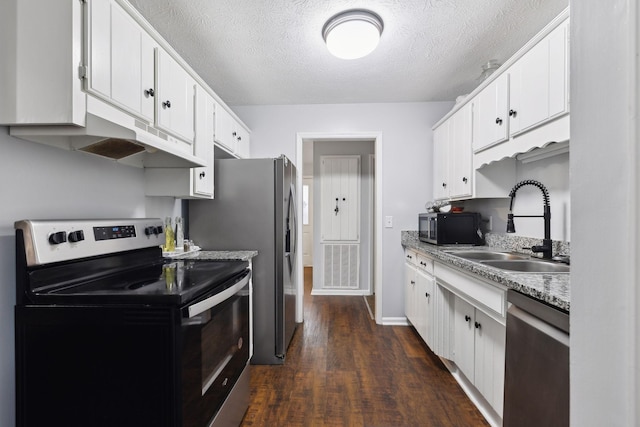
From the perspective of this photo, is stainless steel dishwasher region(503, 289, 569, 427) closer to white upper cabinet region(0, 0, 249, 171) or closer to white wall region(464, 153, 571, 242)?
white wall region(464, 153, 571, 242)

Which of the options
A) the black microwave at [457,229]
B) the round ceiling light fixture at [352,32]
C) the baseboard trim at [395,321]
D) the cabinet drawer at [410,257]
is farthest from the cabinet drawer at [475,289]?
the round ceiling light fixture at [352,32]

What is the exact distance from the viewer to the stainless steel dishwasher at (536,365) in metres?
0.90

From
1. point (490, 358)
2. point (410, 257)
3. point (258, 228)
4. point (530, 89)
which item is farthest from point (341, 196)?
point (490, 358)

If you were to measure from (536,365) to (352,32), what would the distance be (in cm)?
188

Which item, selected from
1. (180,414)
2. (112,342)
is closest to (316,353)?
(180,414)

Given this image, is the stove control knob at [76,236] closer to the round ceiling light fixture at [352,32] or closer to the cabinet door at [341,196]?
the round ceiling light fixture at [352,32]

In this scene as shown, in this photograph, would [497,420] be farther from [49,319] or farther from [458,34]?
[458,34]

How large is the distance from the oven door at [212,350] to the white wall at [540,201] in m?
1.81

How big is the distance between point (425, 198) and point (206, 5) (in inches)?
101

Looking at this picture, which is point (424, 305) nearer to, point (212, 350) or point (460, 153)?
point (460, 153)

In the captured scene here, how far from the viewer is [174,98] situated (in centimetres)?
177

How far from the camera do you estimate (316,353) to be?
2521 millimetres

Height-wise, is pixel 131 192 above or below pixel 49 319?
above

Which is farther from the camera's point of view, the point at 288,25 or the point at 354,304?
the point at 354,304
